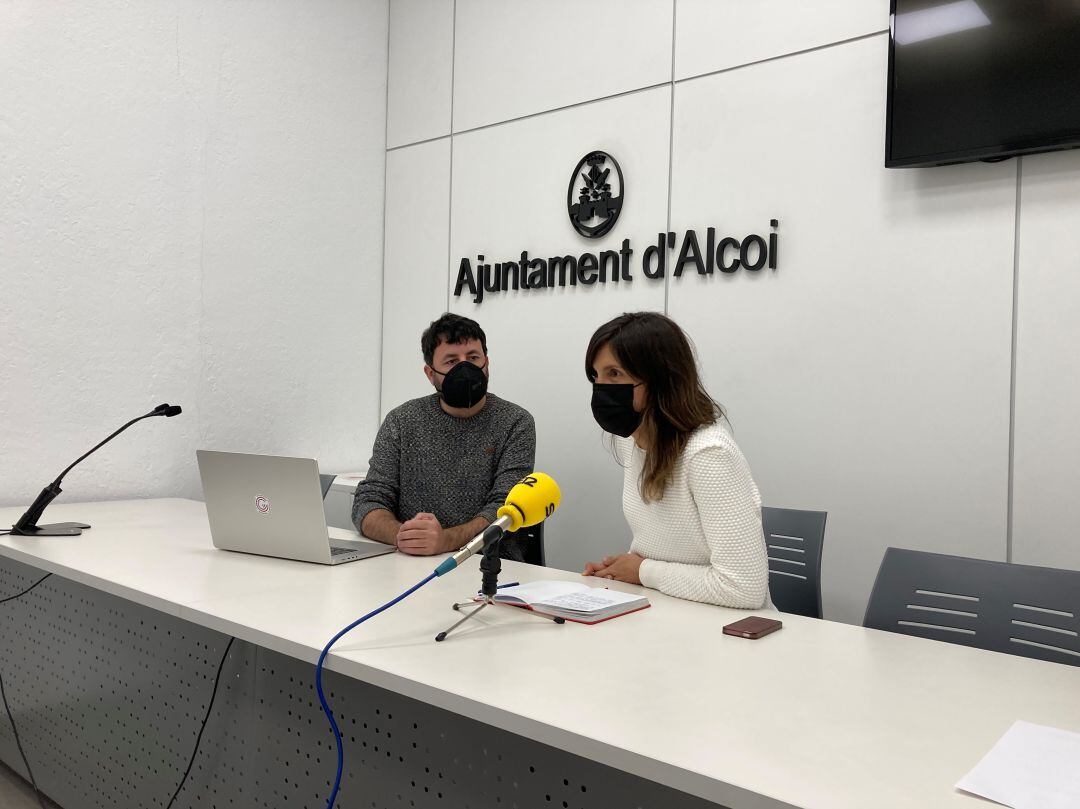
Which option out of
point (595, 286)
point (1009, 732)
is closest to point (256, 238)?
point (595, 286)

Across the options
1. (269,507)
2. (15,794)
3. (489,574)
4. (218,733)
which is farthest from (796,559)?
(15,794)

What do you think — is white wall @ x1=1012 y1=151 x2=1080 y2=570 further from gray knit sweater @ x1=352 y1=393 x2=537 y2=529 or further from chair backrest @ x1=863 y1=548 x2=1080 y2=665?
gray knit sweater @ x1=352 y1=393 x2=537 y2=529

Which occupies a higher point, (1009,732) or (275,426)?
(275,426)

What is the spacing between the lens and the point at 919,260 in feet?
8.96

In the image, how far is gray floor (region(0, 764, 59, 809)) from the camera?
2.67 metres

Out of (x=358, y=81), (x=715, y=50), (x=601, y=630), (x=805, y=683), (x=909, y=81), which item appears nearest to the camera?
(x=805, y=683)

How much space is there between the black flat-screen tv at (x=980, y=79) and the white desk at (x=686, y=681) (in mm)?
1673

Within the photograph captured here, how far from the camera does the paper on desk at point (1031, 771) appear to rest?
0.96 metres

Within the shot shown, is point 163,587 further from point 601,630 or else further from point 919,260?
point 919,260

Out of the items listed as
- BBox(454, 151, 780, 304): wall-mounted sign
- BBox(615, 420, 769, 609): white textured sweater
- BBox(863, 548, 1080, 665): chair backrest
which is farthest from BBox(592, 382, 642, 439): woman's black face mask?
BBox(454, 151, 780, 304): wall-mounted sign

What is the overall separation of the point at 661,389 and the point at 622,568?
1.52 ft

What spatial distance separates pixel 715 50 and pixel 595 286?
1.05 metres

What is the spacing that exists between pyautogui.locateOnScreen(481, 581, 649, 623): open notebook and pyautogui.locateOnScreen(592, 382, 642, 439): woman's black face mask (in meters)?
0.43

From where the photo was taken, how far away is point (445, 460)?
9.58 ft
